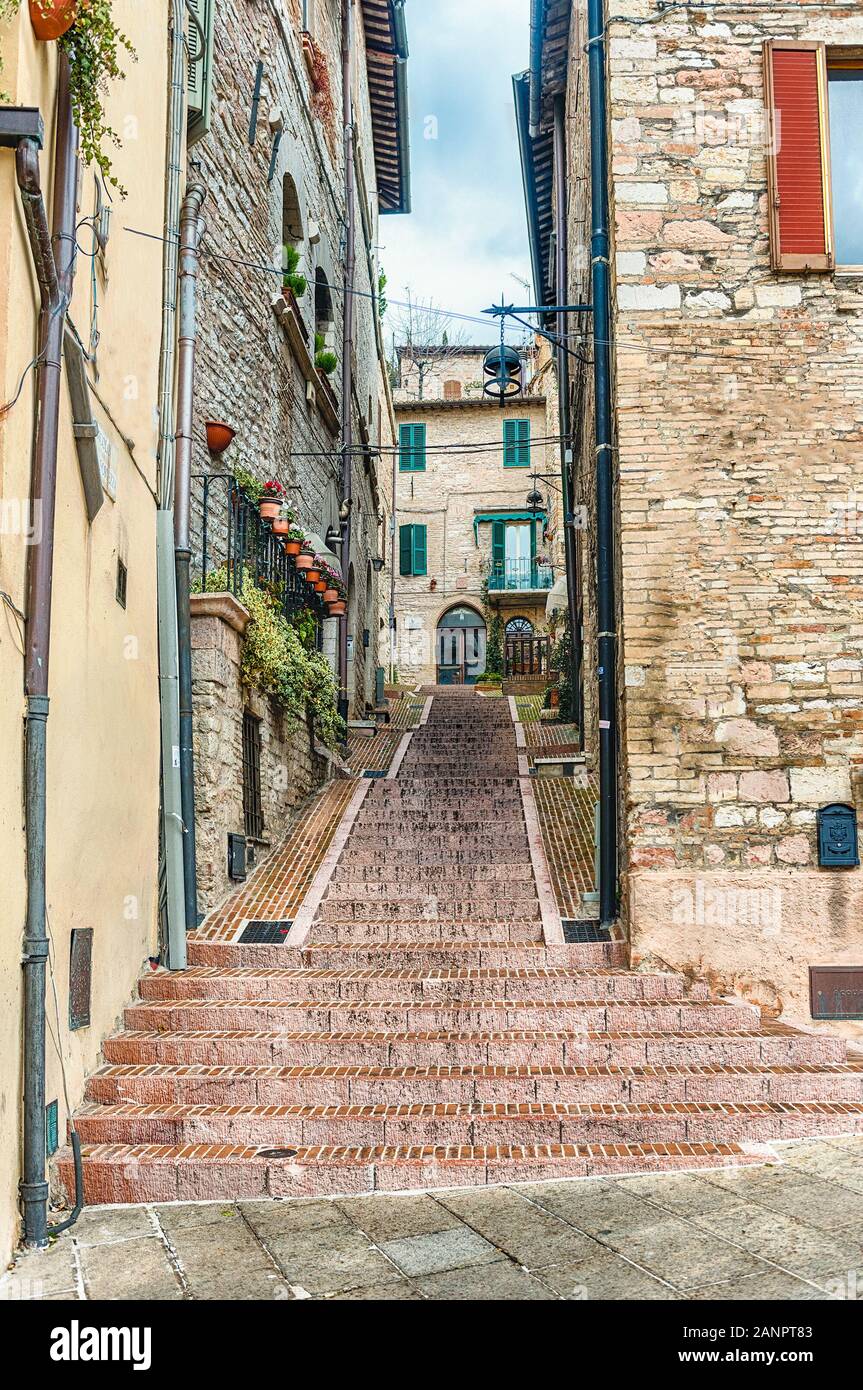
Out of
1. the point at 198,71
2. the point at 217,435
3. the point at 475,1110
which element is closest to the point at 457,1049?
the point at 475,1110

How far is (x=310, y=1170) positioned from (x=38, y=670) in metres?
2.37

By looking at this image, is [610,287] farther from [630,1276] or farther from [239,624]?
[630,1276]

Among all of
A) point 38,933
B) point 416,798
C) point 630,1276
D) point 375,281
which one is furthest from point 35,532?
point 375,281

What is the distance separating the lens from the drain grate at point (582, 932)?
7582 millimetres

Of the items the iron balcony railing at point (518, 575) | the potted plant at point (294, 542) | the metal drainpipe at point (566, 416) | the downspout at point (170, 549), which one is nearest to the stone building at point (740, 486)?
the downspout at point (170, 549)

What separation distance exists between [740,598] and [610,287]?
237 centimetres

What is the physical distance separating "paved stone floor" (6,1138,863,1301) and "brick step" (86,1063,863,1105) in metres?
0.71

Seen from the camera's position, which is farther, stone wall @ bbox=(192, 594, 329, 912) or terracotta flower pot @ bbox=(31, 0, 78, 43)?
stone wall @ bbox=(192, 594, 329, 912)

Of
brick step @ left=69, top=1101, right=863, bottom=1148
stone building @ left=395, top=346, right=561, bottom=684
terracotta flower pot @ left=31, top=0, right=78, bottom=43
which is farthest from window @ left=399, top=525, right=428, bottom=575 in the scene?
terracotta flower pot @ left=31, top=0, right=78, bottom=43

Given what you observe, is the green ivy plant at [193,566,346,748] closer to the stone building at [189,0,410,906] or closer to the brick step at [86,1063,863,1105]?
the stone building at [189,0,410,906]

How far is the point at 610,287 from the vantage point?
27.3 feet

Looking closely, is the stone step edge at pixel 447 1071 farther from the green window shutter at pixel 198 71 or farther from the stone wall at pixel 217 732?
the green window shutter at pixel 198 71

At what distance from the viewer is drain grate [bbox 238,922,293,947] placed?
24.7ft
